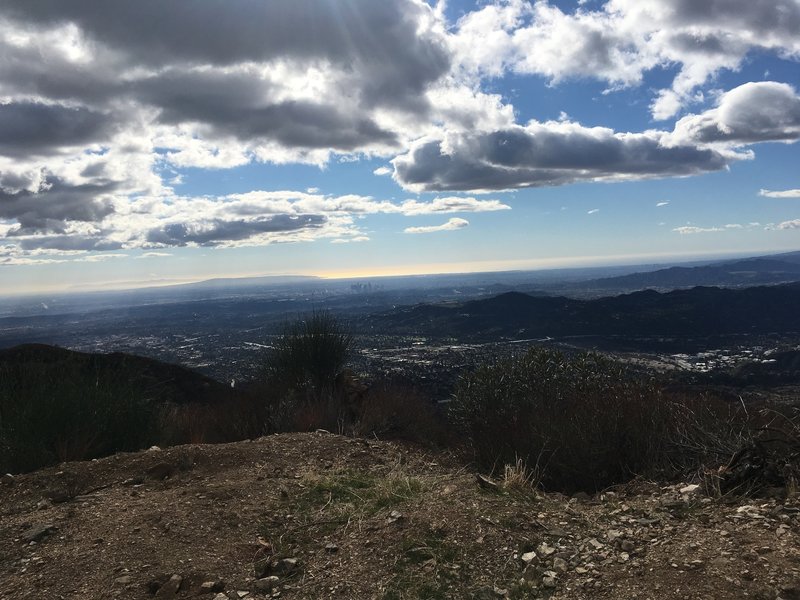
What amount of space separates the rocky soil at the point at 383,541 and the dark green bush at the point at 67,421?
119 cm

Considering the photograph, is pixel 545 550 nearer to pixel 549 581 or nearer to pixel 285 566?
pixel 549 581

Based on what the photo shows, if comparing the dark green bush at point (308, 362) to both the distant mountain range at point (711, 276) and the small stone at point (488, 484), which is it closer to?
the small stone at point (488, 484)

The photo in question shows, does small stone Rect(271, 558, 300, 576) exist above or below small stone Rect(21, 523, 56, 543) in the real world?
below

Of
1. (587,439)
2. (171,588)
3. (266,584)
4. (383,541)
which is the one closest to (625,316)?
(587,439)

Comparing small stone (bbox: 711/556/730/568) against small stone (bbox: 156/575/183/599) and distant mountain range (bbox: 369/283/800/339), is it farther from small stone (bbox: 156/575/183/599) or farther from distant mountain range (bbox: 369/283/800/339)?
distant mountain range (bbox: 369/283/800/339)

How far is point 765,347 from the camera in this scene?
52.3m

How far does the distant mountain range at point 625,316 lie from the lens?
6856 cm

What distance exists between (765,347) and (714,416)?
5773cm

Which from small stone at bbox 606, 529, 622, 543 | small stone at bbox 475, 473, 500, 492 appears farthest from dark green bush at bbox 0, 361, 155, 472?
small stone at bbox 606, 529, 622, 543

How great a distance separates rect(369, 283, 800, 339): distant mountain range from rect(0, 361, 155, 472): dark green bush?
66024mm

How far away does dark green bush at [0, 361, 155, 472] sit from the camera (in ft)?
22.2

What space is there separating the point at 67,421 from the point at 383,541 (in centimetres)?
611

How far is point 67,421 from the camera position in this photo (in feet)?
24.7

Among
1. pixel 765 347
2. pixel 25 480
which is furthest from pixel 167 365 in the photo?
pixel 765 347
